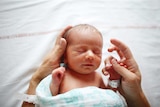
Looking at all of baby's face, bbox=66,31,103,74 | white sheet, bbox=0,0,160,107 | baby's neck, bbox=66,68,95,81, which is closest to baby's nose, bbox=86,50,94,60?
baby's face, bbox=66,31,103,74

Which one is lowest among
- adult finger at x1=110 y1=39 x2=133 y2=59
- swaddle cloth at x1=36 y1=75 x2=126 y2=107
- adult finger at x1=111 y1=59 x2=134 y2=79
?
swaddle cloth at x1=36 y1=75 x2=126 y2=107

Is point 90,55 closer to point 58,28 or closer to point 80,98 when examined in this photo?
point 80,98

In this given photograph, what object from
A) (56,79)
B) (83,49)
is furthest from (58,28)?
(56,79)

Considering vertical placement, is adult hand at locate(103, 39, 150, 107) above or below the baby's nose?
below

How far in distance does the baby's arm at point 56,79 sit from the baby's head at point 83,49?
87mm

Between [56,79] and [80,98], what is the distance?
12 centimetres

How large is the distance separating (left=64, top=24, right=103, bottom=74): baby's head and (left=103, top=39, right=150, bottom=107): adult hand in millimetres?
78

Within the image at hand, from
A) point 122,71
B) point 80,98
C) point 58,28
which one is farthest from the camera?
point 58,28

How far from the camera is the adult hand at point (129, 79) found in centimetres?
102

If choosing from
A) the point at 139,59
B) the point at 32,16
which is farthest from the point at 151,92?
the point at 32,16

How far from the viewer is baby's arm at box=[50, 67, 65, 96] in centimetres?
94

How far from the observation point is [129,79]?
1.02 meters

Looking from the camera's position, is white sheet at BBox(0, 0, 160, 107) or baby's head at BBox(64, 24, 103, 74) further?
white sheet at BBox(0, 0, 160, 107)

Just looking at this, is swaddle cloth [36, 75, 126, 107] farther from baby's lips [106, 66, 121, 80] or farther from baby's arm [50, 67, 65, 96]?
baby's lips [106, 66, 121, 80]
